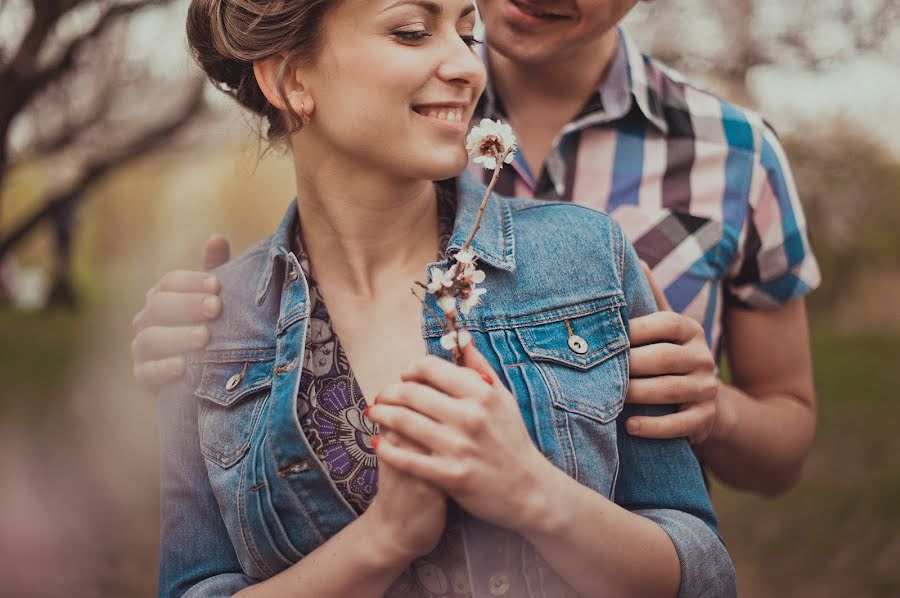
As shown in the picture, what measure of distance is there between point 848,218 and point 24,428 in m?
6.39

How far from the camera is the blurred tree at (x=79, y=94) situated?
3619 mm

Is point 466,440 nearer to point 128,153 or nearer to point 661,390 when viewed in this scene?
point 661,390

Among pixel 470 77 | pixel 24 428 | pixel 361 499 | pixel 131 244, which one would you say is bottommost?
pixel 131 244

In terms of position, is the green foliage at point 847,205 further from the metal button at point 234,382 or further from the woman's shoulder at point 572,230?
the metal button at point 234,382

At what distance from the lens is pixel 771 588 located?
524 centimetres

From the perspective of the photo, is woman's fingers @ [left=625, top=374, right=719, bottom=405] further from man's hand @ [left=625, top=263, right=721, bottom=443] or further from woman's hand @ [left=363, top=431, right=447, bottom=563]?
woman's hand @ [left=363, top=431, right=447, bottom=563]

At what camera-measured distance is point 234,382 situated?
1.98 meters

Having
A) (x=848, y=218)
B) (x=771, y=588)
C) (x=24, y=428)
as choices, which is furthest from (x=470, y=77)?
(x=24, y=428)

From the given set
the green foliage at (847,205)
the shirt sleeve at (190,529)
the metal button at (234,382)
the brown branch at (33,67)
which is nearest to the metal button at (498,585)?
the shirt sleeve at (190,529)

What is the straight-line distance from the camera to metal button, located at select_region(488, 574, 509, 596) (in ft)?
5.84

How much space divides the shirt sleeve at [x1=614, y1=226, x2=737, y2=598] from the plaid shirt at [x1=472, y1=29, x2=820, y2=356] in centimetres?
50

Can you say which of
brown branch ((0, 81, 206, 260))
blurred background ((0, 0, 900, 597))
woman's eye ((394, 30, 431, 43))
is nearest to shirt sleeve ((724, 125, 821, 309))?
woman's eye ((394, 30, 431, 43))

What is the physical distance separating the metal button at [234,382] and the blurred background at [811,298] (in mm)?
2169

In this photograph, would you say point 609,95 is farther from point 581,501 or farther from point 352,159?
point 581,501
